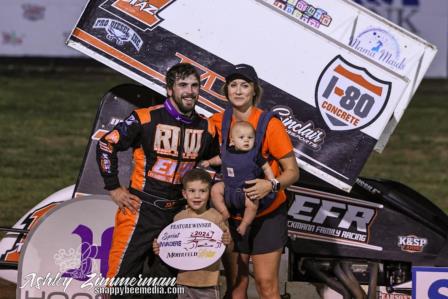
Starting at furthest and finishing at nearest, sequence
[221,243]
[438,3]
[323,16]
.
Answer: [438,3] → [323,16] → [221,243]

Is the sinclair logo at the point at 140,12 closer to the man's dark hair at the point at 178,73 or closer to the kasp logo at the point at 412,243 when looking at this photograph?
the man's dark hair at the point at 178,73

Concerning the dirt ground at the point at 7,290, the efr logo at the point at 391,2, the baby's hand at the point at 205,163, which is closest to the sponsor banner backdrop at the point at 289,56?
the baby's hand at the point at 205,163

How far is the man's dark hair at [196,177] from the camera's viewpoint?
20.8 feet

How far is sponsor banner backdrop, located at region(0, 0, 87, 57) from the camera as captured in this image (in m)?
23.2

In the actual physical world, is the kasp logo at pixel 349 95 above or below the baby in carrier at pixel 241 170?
above

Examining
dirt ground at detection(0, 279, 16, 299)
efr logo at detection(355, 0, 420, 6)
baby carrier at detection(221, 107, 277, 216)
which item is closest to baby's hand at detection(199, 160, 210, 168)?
baby carrier at detection(221, 107, 277, 216)

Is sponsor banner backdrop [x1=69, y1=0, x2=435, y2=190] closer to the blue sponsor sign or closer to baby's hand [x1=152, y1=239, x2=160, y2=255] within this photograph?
the blue sponsor sign

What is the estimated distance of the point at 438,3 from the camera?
80.6 feet

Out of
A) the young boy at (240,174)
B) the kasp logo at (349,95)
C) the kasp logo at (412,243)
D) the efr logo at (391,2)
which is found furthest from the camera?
the efr logo at (391,2)

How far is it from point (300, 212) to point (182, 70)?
5.31ft

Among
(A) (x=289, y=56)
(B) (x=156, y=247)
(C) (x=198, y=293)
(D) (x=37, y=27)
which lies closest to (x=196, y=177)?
(B) (x=156, y=247)

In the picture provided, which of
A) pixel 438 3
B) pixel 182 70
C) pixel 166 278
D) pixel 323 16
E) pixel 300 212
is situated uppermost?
pixel 438 3

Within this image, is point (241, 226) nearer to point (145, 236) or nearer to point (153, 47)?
point (145, 236)

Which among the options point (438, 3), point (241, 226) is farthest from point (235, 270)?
point (438, 3)
